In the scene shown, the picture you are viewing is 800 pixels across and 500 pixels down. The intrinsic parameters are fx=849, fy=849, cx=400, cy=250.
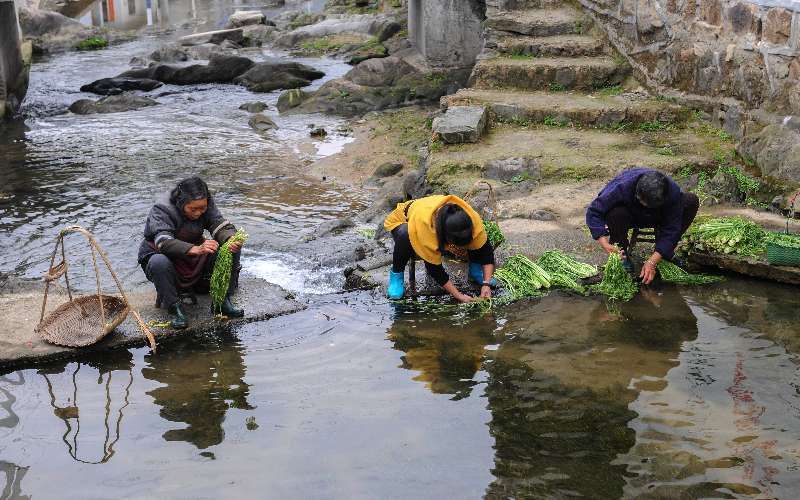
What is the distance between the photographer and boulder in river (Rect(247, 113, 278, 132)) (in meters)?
15.6

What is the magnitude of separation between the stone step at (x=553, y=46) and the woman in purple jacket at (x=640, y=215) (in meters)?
5.74

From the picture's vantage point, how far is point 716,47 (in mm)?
9867

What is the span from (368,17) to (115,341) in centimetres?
2078

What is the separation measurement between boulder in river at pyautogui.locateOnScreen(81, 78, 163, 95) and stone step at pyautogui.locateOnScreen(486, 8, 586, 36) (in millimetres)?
9678

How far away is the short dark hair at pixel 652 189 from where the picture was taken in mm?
6578

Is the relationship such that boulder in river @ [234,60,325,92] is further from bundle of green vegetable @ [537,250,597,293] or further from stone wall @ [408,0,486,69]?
bundle of green vegetable @ [537,250,597,293]

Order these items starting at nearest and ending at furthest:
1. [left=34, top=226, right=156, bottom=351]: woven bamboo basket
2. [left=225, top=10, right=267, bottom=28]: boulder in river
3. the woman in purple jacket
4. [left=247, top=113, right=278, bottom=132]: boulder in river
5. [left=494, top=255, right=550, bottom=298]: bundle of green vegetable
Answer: [left=34, top=226, right=156, bottom=351]: woven bamboo basket → the woman in purple jacket → [left=494, top=255, right=550, bottom=298]: bundle of green vegetable → [left=247, top=113, right=278, bottom=132]: boulder in river → [left=225, top=10, right=267, bottom=28]: boulder in river

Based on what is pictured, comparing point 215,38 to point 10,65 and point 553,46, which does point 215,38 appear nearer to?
point 10,65

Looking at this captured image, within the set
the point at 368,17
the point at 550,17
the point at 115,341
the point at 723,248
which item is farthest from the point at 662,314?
the point at 368,17

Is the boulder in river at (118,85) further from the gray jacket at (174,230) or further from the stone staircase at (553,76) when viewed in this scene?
the gray jacket at (174,230)

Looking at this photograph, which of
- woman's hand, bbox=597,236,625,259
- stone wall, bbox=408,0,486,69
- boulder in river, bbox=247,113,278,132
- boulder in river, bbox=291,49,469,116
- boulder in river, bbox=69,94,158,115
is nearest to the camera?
woman's hand, bbox=597,236,625,259

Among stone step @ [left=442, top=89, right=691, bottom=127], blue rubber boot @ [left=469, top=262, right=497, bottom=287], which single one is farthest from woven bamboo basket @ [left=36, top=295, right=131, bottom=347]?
stone step @ [left=442, top=89, right=691, bottom=127]

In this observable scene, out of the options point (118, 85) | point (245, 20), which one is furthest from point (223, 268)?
point (245, 20)

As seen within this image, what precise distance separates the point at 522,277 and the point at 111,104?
12.9m
